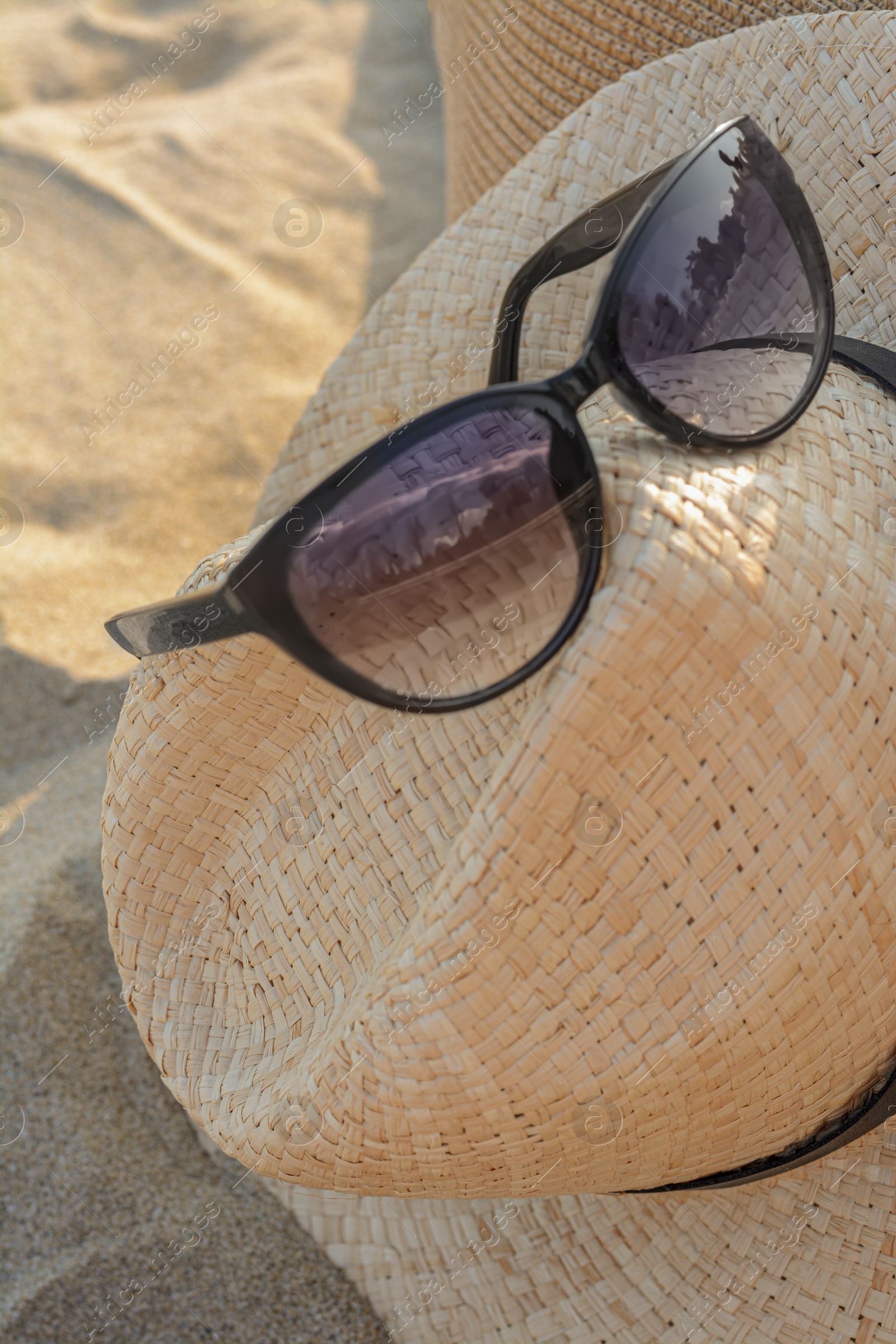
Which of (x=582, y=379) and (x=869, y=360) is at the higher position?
(x=582, y=379)

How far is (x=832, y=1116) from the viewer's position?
65 centimetres

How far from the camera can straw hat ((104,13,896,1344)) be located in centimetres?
52

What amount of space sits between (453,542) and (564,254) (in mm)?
378

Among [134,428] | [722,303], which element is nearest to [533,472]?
[722,303]

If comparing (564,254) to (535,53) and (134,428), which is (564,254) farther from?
(134,428)

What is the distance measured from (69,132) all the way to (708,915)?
2.99m

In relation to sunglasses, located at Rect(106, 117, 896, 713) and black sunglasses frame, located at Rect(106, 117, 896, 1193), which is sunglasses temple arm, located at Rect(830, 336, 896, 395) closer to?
black sunglasses frame, located at Rect(106, 117, 896, 1193)

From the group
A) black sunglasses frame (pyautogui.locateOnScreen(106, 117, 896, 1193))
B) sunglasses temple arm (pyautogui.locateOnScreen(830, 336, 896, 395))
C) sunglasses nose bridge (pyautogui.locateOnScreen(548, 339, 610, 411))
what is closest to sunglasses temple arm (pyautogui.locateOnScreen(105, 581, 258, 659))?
black sunglasses frame (pyautogui.locateOnScreen(106, 117, 896, 1193))

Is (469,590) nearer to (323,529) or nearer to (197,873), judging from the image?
(323,529)

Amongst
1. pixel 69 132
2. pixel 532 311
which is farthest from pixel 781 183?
pixel 69 132

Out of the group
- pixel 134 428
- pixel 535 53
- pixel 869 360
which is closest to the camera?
pixel 869 360

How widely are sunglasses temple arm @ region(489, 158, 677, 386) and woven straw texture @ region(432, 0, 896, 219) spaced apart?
0.90 ft

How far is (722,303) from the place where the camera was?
1.96ft

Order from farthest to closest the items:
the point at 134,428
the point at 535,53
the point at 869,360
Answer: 1. the point at 134,428
2. the point at 535,53
3. the point at 869,360
